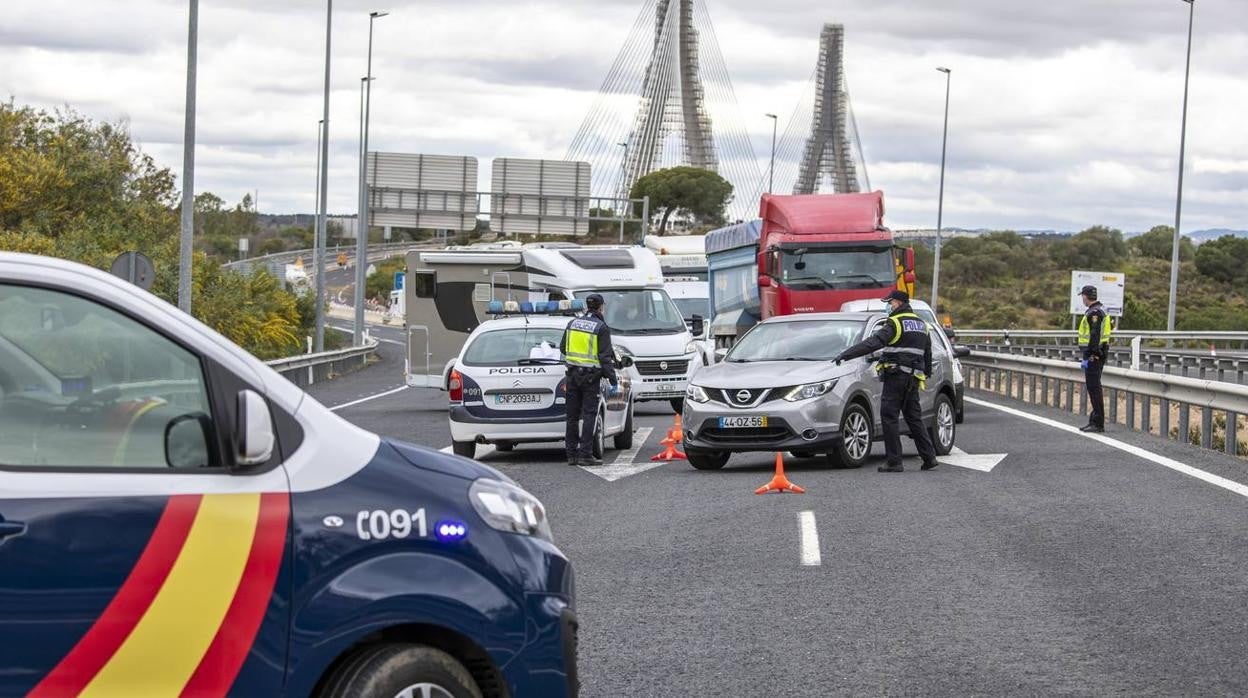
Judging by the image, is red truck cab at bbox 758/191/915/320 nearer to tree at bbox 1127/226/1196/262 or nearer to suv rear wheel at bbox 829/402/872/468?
suv rear wheel at bbox 829/402/872/468

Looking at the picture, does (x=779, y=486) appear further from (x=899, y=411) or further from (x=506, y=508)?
(x=506, y=508)

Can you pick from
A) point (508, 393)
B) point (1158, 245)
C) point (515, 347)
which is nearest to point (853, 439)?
point (508, 393)

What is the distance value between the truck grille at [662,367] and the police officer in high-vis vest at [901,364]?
963cm

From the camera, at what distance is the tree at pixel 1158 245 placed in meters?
122

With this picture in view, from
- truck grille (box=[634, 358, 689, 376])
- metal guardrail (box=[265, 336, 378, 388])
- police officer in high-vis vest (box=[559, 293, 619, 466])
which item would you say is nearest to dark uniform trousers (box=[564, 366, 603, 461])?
police officer in high-vis vest (box=[559, 293, 619, 466])

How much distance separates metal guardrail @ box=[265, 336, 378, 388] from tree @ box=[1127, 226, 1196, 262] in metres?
81.5

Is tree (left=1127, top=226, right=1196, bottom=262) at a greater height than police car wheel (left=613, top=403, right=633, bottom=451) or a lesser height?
greater

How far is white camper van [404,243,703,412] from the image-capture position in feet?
89.2

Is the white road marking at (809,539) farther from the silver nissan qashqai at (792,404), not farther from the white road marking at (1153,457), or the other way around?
the white road marking at (1153,457)

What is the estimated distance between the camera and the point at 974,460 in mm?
18406

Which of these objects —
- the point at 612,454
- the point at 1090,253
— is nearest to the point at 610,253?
the point at 612,454

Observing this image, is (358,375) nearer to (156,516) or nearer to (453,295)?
(453,295)

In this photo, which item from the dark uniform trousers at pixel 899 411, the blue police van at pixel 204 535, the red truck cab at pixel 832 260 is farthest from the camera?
the red truck cab at pixel 832 260

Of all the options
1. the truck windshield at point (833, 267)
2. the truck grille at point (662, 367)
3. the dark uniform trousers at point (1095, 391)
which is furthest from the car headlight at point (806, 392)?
the truck windshield at point (833, 267)
